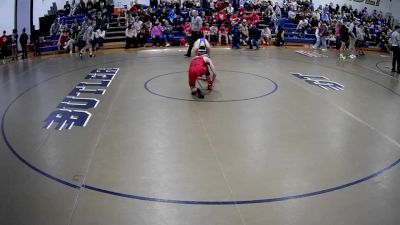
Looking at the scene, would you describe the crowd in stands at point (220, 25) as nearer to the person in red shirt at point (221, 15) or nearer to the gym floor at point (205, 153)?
the person in red shirt at point (221, 15)

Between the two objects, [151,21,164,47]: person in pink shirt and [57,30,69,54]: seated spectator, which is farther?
[151,21,164,47]: person in pink shirt

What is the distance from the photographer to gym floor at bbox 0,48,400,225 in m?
4.80

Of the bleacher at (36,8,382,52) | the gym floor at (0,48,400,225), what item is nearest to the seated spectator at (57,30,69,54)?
the bleacher at (36,8,382,52)

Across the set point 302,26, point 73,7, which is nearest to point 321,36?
point 302,26

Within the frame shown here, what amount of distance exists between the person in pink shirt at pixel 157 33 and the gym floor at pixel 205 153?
305 inches

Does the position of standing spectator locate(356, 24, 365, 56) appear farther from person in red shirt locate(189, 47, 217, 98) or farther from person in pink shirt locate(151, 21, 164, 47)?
person in red shirt locate(189, 47, 217, 98)

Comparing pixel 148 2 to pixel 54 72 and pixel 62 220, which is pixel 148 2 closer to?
pixel 54 72

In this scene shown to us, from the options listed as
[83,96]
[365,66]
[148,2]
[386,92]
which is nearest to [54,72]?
[83,96]

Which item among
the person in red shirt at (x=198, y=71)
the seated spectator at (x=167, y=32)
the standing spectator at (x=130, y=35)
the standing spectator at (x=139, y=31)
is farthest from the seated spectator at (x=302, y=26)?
the person in red shirt at (x=198, y=71)

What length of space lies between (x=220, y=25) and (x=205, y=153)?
14.6 meters

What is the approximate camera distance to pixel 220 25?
2017 cm

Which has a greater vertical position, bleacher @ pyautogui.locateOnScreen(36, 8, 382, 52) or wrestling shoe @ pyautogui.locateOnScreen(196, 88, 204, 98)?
bleacher @ pyautogui.locateOnScreen(36, 8, 382, 52)

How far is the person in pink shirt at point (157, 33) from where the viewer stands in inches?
747

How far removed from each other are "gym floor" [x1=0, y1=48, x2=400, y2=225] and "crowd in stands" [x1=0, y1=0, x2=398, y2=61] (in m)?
6.02
